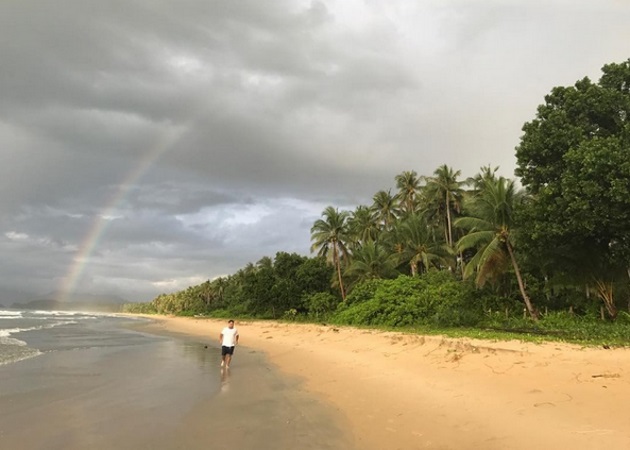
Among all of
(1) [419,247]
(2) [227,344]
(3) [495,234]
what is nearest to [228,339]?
(2) [227,344]

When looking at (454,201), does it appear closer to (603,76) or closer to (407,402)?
(603,76)

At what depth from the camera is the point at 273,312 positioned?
57.7 metres

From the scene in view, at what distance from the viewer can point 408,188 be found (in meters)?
56.2

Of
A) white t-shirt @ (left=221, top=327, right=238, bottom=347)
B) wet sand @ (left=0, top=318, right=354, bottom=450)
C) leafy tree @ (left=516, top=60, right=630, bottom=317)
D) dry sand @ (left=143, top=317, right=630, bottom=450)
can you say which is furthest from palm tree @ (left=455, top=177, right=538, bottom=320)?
white t-shirt @ (left=221, top=327, right=238, bottom=347)

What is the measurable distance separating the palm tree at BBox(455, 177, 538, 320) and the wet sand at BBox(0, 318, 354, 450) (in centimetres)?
1841

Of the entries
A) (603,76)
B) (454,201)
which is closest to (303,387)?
(603,76)

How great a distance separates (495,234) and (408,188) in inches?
1135

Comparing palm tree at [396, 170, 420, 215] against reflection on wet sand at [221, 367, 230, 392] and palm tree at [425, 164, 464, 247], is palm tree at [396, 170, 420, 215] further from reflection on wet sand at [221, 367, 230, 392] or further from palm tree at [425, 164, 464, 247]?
reflection on wet sand at [221, 367, 230, 392]

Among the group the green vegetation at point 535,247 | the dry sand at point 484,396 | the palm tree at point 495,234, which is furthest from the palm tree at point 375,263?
the dry sand at point 484,396

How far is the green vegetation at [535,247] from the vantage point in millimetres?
18172

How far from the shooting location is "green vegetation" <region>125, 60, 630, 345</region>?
18172 millimetres

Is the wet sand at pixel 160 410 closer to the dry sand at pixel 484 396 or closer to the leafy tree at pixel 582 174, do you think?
the dry sand at pixel 484 396

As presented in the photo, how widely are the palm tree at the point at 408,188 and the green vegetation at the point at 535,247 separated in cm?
428

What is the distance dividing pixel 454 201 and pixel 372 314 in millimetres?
22098
